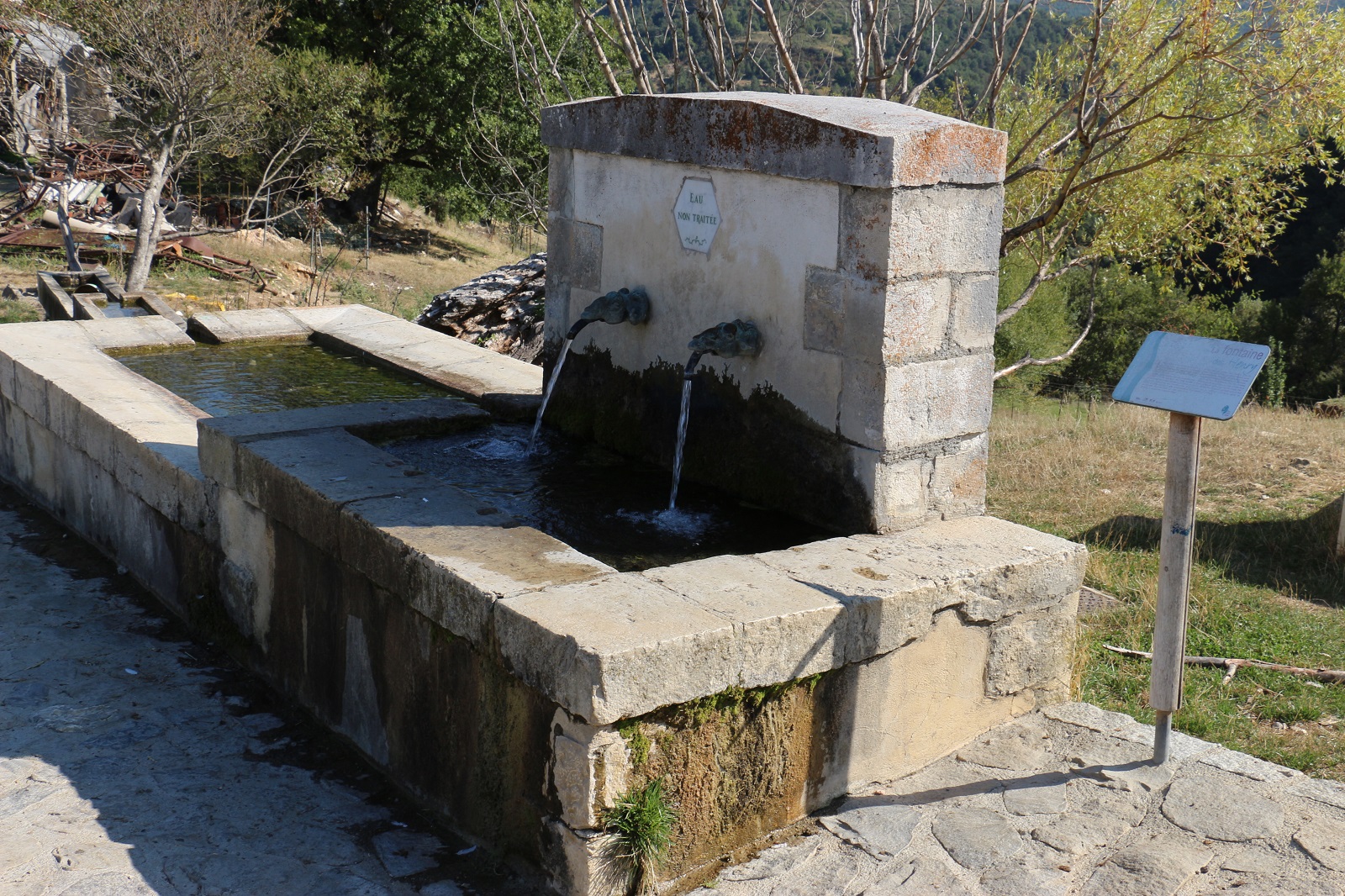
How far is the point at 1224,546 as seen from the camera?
649 centimetres

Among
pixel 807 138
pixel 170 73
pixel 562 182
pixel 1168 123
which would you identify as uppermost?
pixel 170 73

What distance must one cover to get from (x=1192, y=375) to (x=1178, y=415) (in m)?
0.16

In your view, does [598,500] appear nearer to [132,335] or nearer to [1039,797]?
[1039,797]

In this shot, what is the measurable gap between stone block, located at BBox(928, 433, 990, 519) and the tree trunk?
10748 millimetres

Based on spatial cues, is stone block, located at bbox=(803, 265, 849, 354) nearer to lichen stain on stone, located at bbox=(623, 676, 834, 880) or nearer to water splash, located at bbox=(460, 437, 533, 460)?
lichen stain on stone, located at bbox=(623, 676, 834, 880)

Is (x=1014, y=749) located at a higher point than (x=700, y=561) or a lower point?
lower

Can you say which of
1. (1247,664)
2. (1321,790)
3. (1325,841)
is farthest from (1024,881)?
(1247,664)

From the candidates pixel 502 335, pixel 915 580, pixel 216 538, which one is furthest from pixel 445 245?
pixel 915 580

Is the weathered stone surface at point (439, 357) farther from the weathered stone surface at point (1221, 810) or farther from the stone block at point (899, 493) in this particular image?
the weathered stone surface at point (1221, 810)

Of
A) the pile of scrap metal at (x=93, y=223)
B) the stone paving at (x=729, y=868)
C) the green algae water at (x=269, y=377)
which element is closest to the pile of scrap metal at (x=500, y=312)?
the green algae water at (x=269, y=377)

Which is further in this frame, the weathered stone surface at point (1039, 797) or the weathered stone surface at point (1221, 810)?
the weathered stone surface at point (1039, 797)

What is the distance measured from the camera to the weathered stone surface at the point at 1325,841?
117 inches

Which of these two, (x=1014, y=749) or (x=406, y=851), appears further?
(x=1014, y=749)

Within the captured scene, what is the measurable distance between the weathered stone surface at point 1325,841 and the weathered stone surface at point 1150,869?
268 mm
